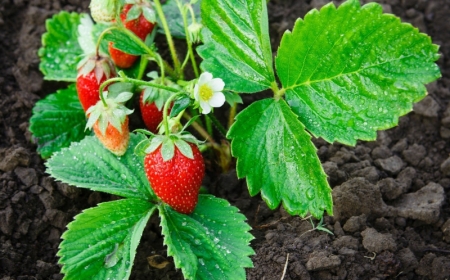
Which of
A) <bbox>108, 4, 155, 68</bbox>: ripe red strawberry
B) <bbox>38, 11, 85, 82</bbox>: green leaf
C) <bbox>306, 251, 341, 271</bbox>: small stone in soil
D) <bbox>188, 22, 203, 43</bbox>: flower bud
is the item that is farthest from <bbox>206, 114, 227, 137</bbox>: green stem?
<bbox>38, 11, 85, 82</bbox>: green leaf

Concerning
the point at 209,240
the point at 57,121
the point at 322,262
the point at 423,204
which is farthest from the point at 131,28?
the point at 423,204

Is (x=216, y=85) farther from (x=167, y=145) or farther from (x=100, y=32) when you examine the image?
(x=100, y=32)

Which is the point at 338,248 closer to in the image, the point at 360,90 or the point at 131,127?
the point at 360,90

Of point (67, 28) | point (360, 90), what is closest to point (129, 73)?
point (67, 28)

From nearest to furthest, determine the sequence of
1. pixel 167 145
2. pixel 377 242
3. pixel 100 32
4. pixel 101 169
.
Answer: pixel 167 145, pixel 377 242, pixel 101 169, pixel 100 32

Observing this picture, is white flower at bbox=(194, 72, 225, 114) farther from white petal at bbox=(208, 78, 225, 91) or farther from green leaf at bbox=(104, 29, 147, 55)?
green leaf at bbox=(104, 29, 147, 55)
